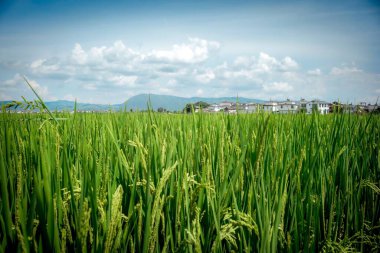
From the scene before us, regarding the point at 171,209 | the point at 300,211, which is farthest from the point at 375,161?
the point at 171,209

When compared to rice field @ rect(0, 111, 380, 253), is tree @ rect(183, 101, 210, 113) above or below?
above

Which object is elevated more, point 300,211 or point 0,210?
point 0,210

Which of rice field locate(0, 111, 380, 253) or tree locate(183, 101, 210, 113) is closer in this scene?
rice field locate(0, 111, 380, 253)

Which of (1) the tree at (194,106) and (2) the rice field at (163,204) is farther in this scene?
(1) the tree at (194,106)

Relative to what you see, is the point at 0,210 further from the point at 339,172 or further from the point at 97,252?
the point at 339,172

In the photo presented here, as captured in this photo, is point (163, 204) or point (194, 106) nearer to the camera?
point (163, 204)

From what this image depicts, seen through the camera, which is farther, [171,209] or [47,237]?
[171,209]

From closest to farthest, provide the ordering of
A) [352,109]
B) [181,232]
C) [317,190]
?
[181,232], [317,190], [352,109]

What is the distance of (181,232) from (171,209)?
112 millimetres

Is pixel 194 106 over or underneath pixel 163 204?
over

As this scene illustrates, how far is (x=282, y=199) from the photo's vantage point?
0.84 metres

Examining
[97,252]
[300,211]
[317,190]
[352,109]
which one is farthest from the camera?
[352,109]

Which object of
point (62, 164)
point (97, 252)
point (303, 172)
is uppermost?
point (62, 164)

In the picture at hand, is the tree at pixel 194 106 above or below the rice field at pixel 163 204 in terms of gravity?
above
